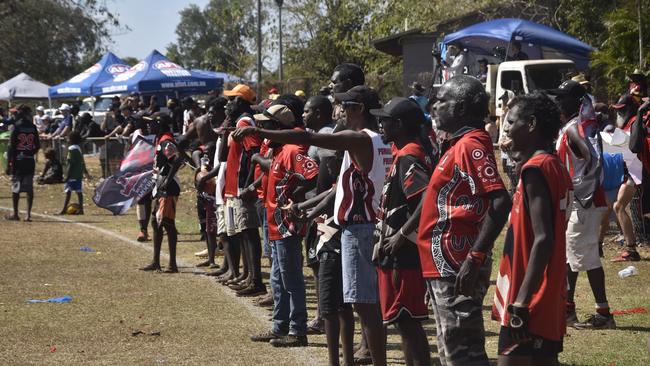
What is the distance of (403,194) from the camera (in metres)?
6.47

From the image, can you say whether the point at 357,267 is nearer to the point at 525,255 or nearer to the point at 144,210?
the point at 525,255

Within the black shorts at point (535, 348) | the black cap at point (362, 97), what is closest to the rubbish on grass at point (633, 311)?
the black cap at point (362, 97)

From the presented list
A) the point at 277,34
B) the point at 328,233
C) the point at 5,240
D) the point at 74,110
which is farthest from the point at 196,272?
the point at 277,34

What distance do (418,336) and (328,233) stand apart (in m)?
1.44

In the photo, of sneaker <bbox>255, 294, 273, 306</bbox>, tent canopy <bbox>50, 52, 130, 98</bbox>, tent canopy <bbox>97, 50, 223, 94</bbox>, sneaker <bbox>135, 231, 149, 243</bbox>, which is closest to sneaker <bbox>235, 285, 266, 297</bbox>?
sneaker <bbox>255, 294, 273, 306</bbox>

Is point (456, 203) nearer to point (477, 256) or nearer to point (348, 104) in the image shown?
point (477, 256)

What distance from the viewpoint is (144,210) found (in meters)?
15.7

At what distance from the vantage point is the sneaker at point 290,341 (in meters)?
8.79

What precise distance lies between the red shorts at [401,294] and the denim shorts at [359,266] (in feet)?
1.67

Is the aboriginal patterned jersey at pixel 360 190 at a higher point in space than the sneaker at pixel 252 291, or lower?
higher

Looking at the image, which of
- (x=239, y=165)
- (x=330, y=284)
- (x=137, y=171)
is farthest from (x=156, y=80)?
(x=330, y=284)

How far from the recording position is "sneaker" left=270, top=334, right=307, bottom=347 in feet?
28.8

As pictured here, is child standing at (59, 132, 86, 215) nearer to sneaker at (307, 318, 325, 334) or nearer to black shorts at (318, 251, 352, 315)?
sneaker at (307, 318, 325, 334)

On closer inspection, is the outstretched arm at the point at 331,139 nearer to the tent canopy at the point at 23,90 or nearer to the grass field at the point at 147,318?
the grass field at the point at 147,318
